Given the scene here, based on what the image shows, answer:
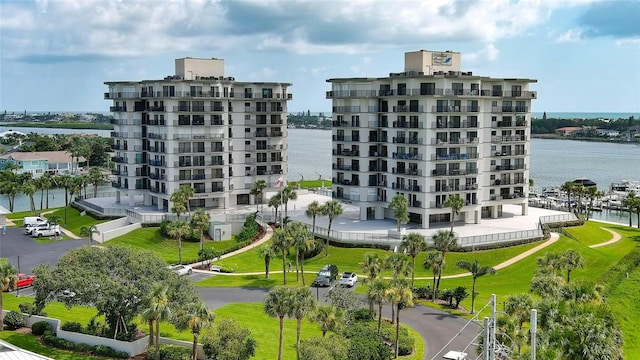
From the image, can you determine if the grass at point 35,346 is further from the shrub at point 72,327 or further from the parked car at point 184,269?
the parked car at point 184,269

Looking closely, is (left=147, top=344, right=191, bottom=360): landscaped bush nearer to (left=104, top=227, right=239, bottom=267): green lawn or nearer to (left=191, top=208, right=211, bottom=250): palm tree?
(left=191, top=208, right=211, bottom=250): palm tree

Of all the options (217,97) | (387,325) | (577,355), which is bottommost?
(387,325)

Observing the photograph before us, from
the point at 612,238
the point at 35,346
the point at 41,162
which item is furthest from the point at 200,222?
the point at 41,162

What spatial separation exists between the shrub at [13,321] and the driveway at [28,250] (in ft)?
60.0

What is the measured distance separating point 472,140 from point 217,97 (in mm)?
36089

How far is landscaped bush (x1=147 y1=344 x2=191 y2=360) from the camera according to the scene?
46.8 meters

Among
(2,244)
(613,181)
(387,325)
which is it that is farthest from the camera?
(613,181)

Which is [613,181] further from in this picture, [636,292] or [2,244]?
[2,244]

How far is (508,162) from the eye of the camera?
303ft

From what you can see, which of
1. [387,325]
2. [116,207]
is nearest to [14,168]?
[116,207]

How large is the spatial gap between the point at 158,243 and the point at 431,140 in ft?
120

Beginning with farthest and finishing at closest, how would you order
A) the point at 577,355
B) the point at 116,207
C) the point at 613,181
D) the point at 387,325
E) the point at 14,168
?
1. the point at 613,181
2. the point at 14,168
3. the point at 116,207
4. the point at 387,325
5. the point at 577,355

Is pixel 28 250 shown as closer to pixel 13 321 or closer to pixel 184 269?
pixel 184 269

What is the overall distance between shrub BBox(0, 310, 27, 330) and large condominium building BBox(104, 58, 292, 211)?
137 ft
